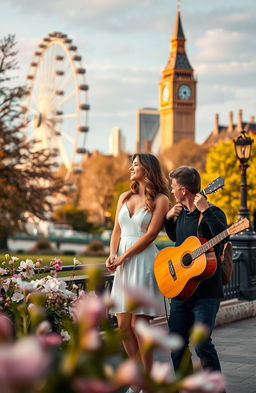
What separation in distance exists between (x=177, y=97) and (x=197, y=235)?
601 ft

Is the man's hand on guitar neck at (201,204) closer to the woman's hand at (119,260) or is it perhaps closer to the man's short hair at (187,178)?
the man's short hair at (187,178)

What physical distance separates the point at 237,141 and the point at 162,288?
10005 millimetres

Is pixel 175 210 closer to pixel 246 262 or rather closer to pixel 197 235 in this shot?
pixel 197 235

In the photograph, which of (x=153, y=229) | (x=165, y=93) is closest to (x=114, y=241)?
(x=153, y=229)

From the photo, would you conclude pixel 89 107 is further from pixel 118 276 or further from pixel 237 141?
pixel 118 276

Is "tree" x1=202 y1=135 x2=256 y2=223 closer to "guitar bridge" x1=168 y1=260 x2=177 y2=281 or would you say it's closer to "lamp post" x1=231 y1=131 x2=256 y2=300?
"lamp post" x1=231 y1=131 x2=256 y2=300

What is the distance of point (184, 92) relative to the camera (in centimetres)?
18625

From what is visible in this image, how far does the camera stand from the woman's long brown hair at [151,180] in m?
5.54

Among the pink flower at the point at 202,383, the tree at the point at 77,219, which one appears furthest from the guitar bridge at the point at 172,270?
the tree at the point at 77,219

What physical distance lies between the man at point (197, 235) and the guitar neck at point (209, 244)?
9cm

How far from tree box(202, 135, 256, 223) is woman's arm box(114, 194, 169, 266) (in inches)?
2052

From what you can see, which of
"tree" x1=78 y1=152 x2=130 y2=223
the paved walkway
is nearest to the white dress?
the paved walkway

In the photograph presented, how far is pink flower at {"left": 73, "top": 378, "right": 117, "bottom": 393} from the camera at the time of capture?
1.34 meters

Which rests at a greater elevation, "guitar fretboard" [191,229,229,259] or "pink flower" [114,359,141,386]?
"guitar fretboard" [191,229,229,259]
